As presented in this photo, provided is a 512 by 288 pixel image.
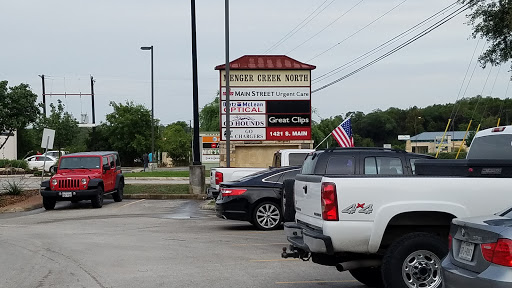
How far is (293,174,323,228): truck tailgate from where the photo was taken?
301 inches

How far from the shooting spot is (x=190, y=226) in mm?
17219

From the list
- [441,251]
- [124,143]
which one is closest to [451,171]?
[441,251]

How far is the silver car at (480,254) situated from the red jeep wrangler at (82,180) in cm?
1848

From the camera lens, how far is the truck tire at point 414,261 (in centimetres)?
751

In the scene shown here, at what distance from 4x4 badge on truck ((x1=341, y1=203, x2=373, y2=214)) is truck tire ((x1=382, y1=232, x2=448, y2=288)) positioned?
0.51 metres

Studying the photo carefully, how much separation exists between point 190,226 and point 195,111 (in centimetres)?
1020

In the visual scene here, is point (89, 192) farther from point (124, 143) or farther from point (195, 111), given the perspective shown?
point (124, 143)

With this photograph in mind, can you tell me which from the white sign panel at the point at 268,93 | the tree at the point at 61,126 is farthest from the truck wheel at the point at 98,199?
the tree at the point at 61,126

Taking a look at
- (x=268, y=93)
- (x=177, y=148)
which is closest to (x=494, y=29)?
(x=268, y=93)

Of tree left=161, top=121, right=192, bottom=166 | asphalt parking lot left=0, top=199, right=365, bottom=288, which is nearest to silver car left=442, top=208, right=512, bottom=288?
asphalt parking lot left=0, top=199, right=365, bottom=288

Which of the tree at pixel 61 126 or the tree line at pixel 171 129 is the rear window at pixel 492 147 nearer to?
the tree line at pixel 171 129

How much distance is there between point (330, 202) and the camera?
7.39m

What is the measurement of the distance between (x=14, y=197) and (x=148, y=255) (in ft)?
53.2

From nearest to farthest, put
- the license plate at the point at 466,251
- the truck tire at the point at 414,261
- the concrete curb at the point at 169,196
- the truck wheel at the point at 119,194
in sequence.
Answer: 1. the license plate at the point at 466,251
2. the truck tire at the point at 414,261
3. the truck wheel at the point at 119,194
4. the concrete curb at the point at 169,196
